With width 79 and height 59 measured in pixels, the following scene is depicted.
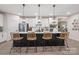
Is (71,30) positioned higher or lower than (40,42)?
higher

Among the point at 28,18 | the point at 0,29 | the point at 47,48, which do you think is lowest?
the point at 47,48

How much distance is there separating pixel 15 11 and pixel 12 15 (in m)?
0.34

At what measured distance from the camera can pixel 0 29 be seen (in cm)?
827

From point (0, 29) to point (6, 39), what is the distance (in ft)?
3.47

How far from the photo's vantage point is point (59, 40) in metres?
7.41

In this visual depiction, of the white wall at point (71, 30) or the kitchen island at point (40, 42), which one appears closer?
the kitchen island at point (40, 42)

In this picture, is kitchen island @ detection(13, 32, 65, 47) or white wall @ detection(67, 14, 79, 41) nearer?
kitchen island @ detection(13, 32, 65, 47)

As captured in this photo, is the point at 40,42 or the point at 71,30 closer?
the point at 40,42
